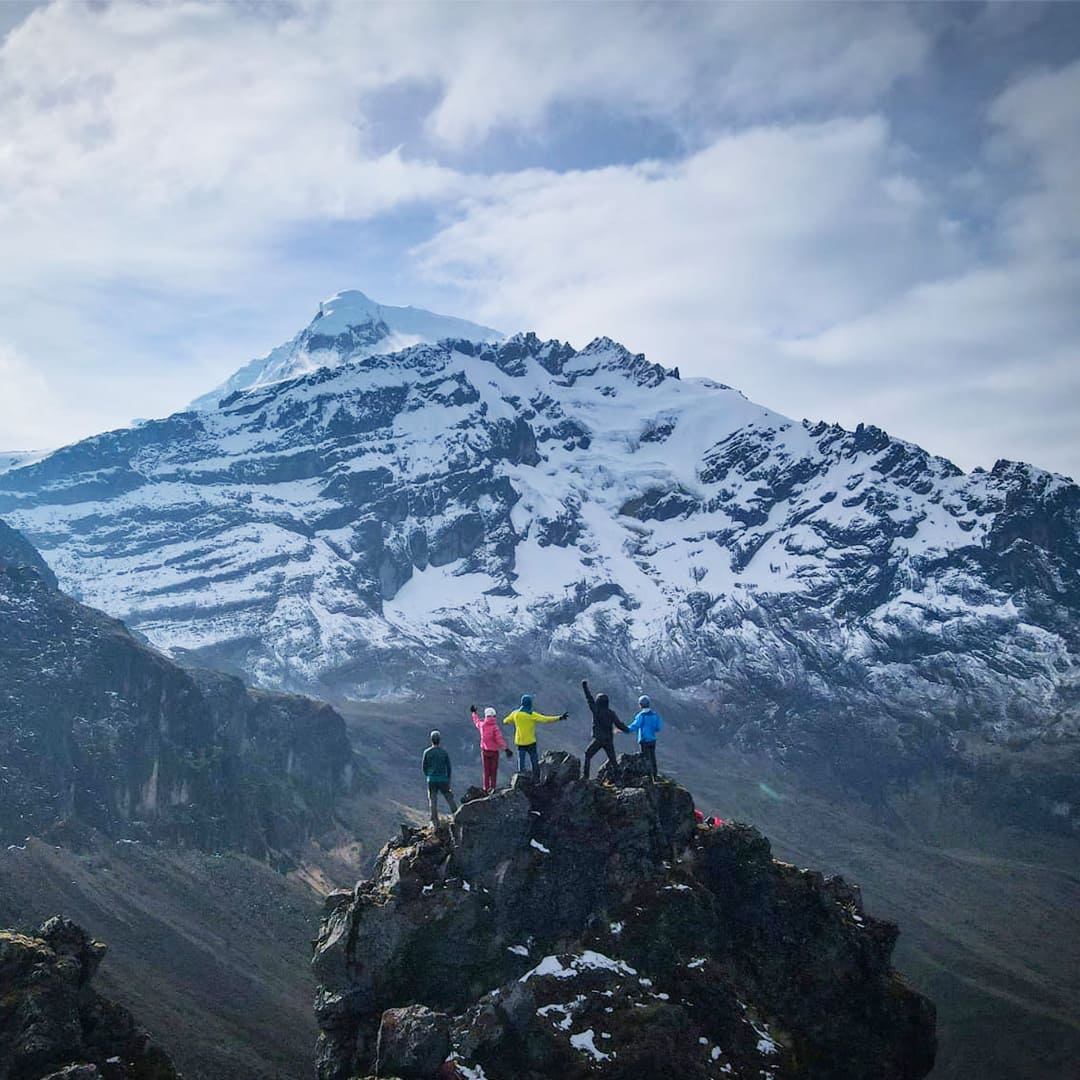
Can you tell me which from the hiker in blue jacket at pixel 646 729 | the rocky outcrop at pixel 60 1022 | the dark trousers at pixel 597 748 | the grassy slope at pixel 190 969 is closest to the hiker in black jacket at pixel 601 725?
the dark trousers at pixel 597 748

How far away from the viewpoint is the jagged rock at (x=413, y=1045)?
43.2 metres

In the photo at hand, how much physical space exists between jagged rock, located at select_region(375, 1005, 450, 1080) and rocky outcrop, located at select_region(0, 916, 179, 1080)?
27.8 ft

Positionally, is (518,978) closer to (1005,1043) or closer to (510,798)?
(510,798)

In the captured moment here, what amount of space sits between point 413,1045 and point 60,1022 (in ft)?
43.6

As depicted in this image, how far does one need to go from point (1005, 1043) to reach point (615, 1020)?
18228cm

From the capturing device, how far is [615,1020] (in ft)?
149

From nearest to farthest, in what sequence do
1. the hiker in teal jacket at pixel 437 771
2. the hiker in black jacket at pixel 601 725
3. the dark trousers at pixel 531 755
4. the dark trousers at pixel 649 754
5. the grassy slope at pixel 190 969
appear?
the hiker in teal jacket at pixel 437 771
the hiker in black jacket at pixel 601 725
the dark trousers at pixel 531 755
the dark trousers at pixel 649 754
the grassy slope at pixel 190 969

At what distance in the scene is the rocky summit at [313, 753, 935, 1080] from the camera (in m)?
44.7

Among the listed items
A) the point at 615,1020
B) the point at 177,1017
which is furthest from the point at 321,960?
the point at 177,1017

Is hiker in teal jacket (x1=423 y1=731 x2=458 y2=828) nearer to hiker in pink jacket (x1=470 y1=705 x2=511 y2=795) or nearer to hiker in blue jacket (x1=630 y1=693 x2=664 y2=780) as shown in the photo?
hiker in pink jacket (x1=470 y1=705 x2=511 y2=795)

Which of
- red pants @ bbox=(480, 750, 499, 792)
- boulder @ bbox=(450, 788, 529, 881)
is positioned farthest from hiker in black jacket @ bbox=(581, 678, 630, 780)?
boulder @ bbox=(450, 788, 529, 881)

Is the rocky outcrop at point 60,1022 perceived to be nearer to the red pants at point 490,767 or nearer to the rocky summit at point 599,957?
the rocky summit at point 599,957

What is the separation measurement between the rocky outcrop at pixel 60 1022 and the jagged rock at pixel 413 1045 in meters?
8.48

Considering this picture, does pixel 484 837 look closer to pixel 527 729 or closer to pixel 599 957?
pixel 527 729
